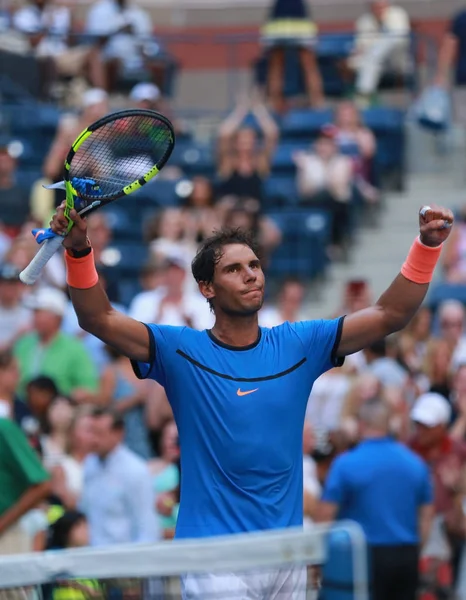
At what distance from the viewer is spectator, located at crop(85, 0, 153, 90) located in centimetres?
1580

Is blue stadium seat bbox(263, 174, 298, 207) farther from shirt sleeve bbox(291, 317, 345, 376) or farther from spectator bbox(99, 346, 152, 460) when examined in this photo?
shirt sleeve bbox(291, 317, 345, 376)

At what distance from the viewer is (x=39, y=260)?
5.15 meters

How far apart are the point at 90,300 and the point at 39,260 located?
9.0 inches

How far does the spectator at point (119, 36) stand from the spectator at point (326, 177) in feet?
9.42

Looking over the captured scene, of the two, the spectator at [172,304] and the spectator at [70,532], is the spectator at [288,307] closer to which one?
the spectator at [172,304]

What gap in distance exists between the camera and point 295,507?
5258mm

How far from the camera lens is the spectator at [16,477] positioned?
762 cm

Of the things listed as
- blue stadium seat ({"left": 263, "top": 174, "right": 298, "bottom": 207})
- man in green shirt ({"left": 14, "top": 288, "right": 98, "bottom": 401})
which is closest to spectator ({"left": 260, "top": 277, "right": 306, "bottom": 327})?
man in green shirt ({"left": 14, "top": 288, "right": 98, "bottom": 401})

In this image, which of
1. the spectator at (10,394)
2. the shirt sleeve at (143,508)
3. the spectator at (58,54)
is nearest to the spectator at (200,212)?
the spectator at (10,394)

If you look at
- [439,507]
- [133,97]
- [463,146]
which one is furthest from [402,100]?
[439,507]

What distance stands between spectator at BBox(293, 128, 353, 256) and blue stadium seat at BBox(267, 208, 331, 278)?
0.22 m

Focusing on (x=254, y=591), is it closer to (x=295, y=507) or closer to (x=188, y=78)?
(x=295, y=507)

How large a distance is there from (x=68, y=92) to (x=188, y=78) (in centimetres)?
336

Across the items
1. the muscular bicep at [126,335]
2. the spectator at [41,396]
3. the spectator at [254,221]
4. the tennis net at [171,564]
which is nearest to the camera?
the tennis net at [171,564]
